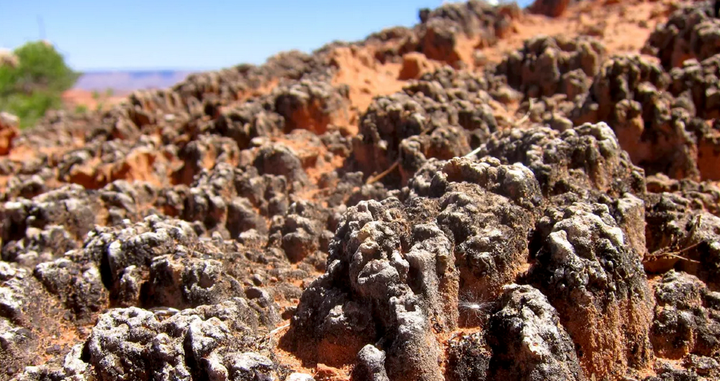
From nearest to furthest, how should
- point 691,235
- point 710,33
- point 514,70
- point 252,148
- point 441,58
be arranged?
point 691,235 → point 252,148 → point 710,33 → point 514,70 → point 441,58

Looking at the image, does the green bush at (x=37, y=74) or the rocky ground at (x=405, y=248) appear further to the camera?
the green bush at (x=37, y=74)

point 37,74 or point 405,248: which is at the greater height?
point 37,74

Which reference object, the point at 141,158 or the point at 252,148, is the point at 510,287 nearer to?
the point at 252,148

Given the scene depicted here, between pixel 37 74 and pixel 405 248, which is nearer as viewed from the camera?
pixel 405 248

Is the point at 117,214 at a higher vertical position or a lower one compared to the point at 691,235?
lower

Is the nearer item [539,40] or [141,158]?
[141,158]

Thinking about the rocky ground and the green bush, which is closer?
the rocky ground

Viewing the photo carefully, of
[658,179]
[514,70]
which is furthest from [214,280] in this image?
[514,70]

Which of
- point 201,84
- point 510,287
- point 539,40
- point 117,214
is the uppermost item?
point 539,40
